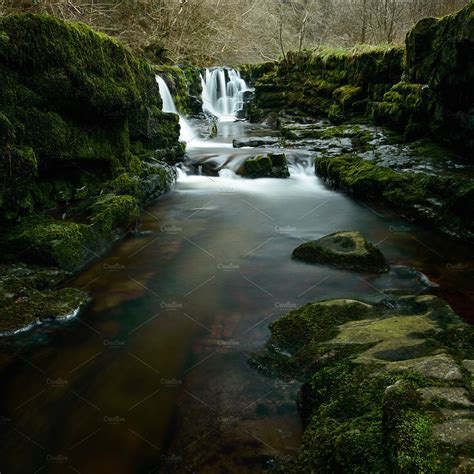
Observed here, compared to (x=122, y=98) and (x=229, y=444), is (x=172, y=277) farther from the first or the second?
(x=122, y=98)

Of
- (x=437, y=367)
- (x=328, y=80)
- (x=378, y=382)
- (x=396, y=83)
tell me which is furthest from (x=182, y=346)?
(x=328, y=80)

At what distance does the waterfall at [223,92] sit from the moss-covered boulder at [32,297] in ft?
56.3

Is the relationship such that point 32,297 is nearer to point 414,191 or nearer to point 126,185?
point 126,185

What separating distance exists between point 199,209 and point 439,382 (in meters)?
7.14

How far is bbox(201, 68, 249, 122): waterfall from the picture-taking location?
853 inches

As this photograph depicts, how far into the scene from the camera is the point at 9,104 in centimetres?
618

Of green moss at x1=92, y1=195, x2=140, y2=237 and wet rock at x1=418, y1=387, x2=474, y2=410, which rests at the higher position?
wet rock at x1=418, y1=387, x2=474, y2=410

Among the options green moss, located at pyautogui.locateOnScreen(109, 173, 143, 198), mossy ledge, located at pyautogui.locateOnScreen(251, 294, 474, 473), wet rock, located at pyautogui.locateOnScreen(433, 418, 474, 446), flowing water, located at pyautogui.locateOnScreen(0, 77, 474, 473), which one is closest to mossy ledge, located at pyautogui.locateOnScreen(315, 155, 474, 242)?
flowing water, located at pyautogui.locateOnScreen(0, 77, 474, 473)

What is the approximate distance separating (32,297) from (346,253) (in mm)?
4010

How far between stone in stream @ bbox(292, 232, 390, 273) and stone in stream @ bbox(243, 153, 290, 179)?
508cm

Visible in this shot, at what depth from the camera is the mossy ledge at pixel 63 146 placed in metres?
5.55

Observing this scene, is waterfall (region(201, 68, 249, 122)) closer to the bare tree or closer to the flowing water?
the bare tree

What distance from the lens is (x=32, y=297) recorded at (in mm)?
4648

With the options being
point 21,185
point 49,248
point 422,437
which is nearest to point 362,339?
point 422,437
